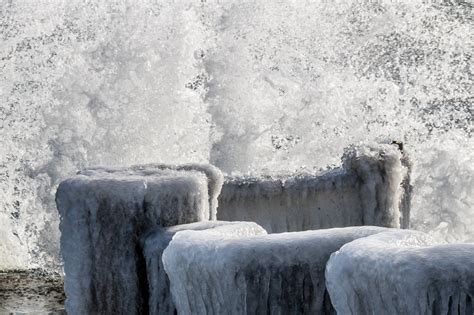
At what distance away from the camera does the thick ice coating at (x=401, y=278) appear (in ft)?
5.72

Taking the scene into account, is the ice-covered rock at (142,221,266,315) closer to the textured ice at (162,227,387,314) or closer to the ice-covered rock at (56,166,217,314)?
the ice-covered rock at (56,166,217,314)

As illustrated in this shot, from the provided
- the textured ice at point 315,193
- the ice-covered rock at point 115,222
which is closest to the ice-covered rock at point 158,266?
the ice-covered rock at point 115,222

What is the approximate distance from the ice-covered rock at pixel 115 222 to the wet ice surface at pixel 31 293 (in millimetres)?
3258

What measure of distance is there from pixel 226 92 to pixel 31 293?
4688 millimetres

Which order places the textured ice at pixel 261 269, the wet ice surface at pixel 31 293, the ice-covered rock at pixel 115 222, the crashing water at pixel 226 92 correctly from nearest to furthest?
the textured ice at pixel 261 269
the ice-covered rock at pixel 115 222
the wet ice surface at pixel 31 293
the crashing water at pixel 226 92

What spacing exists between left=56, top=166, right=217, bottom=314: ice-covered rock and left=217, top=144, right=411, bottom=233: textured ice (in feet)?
3.44

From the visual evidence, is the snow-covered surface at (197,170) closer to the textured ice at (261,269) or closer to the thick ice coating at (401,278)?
the textured ice at (261,269)

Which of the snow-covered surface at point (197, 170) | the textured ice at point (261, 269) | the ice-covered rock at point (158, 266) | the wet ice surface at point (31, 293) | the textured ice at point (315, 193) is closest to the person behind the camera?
the textured ice at point (261, 269)

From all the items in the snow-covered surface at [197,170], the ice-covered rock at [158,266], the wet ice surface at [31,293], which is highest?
the snow-covered surface at [197,170]

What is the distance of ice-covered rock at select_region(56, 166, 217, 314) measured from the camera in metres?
2.91

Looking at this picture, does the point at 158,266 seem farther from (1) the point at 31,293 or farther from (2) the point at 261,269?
(1) the point at 31,293

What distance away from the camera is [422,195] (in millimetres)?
9477

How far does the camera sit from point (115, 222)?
9.58 ft

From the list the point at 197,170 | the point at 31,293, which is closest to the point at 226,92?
the point at 31,293
